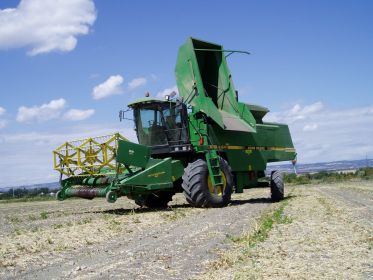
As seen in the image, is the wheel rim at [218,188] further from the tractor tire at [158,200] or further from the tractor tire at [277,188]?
the tractor tire at [277,188]

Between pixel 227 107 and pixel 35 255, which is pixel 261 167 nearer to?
pixel 227 107

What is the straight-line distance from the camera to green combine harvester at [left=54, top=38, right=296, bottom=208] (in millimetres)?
12828

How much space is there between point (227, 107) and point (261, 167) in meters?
2.53

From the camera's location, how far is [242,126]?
15.9 meters

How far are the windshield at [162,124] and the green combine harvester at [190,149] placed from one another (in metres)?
0.03

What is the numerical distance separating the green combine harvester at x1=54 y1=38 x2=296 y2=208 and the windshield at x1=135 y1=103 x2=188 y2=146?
3cm

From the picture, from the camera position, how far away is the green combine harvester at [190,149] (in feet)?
42.1

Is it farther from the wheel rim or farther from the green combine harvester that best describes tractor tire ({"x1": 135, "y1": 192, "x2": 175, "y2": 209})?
the wheel rim

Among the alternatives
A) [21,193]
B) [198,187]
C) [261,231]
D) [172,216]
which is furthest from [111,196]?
[21,193]

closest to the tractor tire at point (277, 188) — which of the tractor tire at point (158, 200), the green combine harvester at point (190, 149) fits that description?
the green combine harvester at point (190, 149)

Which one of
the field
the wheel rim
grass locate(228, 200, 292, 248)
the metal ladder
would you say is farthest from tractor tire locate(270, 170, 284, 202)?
the field

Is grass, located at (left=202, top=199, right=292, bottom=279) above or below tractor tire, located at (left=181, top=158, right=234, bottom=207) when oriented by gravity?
below

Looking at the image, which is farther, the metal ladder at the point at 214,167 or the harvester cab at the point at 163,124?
the harvester cab at the point at 163,124

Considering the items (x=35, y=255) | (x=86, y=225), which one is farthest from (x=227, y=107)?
(x=35, y=255)
